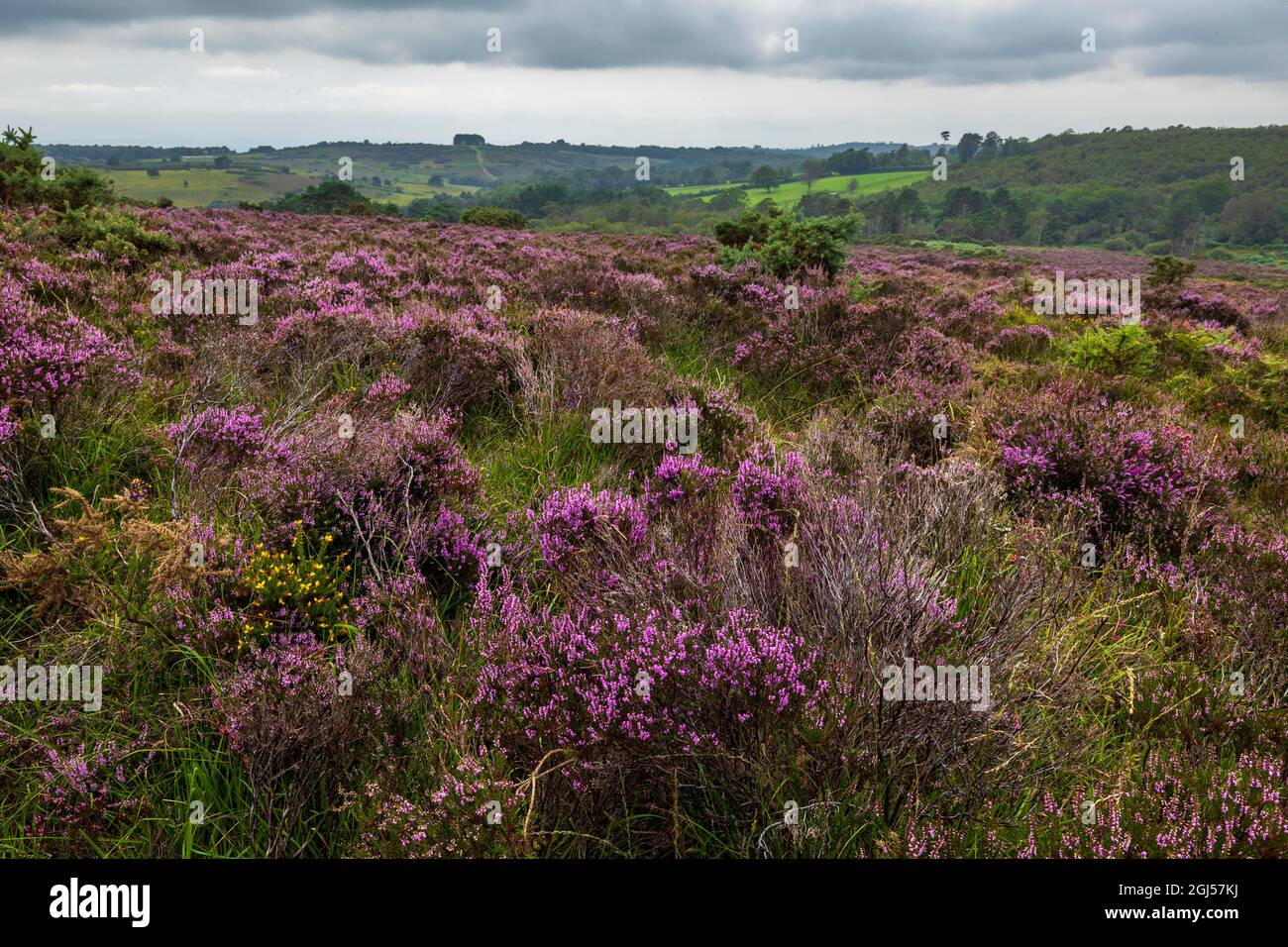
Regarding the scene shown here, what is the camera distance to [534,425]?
492 centimetres

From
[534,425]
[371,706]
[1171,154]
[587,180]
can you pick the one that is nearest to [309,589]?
[371,706]

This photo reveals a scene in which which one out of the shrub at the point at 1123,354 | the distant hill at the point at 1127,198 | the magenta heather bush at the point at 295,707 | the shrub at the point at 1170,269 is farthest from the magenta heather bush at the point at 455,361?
the distant hill at the point at 1127,198

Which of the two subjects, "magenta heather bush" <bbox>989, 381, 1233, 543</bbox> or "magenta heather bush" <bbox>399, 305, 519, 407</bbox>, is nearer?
"magenta heather bush" <bbox>989, 381, 1233, 543</bbox>

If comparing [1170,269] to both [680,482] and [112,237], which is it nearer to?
[680,482]

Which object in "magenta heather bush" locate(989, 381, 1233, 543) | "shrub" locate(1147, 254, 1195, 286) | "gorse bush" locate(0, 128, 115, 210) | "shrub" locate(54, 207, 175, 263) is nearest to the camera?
"magenta heather bush" locate(989, 381, 1233, 543)

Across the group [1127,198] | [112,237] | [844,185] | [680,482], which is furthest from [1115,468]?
[844,185]

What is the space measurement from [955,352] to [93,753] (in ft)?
24.5

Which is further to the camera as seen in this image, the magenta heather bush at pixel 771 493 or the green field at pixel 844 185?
the green field at pixel 844 185

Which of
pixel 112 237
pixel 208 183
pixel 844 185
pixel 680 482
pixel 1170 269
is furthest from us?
pixel 844 185

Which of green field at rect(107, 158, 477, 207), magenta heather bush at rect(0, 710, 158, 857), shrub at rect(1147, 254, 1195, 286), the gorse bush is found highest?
green field at rect(107, 158, 477, 207)

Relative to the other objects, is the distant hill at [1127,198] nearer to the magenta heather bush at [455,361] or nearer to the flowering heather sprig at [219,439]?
the magenta heather bush at [455,361]

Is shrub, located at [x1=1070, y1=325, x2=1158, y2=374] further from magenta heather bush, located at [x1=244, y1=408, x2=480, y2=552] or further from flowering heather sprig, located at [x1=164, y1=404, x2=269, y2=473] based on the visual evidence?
flowering heather sprig, located at [x1=164, y1=404, x2=269, y2=473]

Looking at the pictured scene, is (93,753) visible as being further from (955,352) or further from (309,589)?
(955,352)

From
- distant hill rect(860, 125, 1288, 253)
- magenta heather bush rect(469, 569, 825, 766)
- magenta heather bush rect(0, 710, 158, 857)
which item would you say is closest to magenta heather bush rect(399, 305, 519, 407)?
magenta heather bush rect(0, 710, 158, 857)
